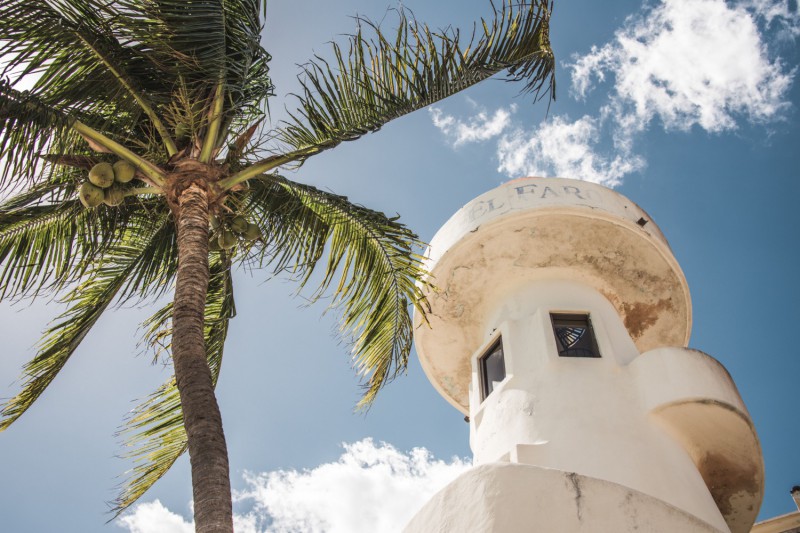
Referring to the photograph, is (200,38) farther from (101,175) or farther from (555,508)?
(555,508)

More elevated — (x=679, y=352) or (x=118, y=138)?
(x=118, y=138)

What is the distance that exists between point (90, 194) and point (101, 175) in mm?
213

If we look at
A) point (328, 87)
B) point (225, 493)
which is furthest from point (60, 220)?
point (225, 493)

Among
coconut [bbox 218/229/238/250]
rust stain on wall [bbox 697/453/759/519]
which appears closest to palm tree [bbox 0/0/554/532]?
coconut [bbox 218/229/238/250]

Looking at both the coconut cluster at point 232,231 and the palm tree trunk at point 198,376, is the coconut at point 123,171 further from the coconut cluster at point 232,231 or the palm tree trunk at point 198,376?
the coconut cluster at point 232,231

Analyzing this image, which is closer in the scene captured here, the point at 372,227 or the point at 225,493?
the point at 225,493

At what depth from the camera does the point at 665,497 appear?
8.96m

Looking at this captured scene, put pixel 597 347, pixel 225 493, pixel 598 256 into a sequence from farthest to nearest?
1. pixel 598 256
2. pixel 597 347
3. pixel 225 493

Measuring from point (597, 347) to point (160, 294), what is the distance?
5.81 meters

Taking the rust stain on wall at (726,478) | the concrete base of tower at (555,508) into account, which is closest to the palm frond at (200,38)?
the concrete base of tower at (555,508)

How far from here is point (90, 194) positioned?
796 cm

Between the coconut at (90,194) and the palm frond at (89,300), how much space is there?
6.53 feet

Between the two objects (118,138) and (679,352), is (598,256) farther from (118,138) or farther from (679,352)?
(118,138)

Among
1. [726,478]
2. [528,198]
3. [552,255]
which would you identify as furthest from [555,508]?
[528,198]
